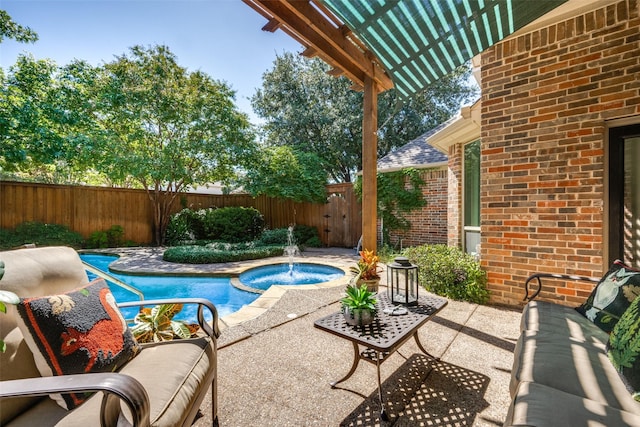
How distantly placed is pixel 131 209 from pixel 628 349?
11.6 m

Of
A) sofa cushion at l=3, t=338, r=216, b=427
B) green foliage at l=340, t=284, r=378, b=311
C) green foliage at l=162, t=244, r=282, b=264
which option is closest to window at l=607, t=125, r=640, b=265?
green foliage at l=340, t=284, r=378, b=311

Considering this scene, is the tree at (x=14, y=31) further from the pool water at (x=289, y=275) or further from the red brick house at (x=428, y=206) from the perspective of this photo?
the red brick house at (x=428, y=206)

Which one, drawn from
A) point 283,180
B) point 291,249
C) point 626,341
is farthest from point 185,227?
point 626,341

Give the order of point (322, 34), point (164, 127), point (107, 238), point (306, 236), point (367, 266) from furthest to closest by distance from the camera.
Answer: point (306, 236)
point (164, 127)
point (107, 238)
point (367, 266)
point (322, 34)

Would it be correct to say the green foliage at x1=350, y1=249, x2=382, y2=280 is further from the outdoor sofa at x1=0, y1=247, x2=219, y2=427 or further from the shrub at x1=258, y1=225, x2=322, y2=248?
the shrub at x1=258, y1=225, x2=322, y2=248

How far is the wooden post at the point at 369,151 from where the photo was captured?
3.68 meters

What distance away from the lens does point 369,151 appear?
3688 mm

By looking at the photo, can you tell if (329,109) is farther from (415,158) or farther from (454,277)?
(454,277)

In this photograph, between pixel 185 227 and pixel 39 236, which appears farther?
pixel 185 227

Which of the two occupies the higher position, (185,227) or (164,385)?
(185,227)

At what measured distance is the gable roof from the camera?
25.1 feet

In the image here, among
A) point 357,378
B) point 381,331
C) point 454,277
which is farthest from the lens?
point 454,277

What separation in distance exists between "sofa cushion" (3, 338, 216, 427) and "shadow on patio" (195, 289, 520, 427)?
0.43 m

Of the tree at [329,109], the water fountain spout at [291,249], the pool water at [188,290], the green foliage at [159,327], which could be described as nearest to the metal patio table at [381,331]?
the green foliage at [159,327]
